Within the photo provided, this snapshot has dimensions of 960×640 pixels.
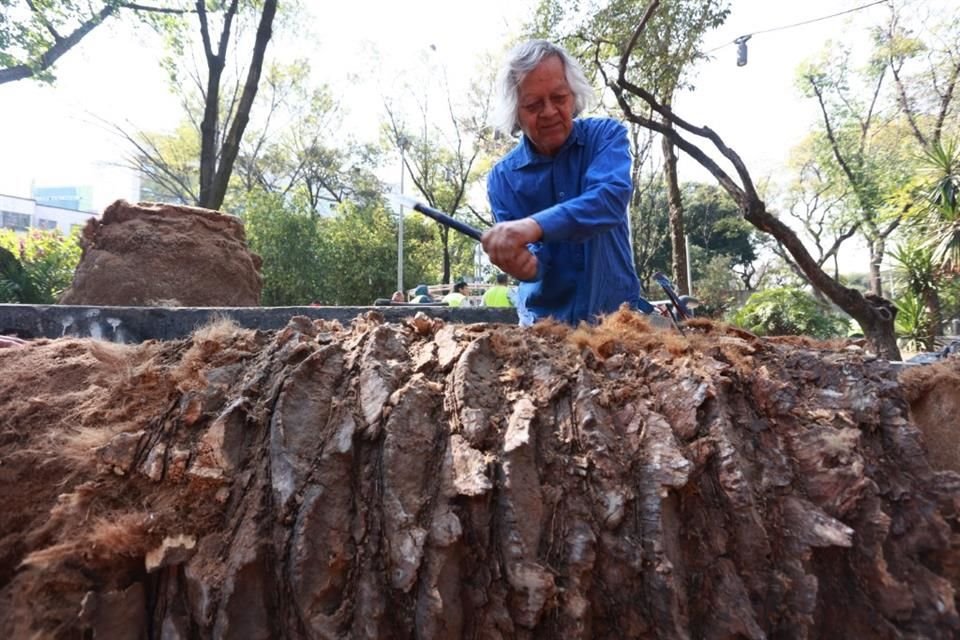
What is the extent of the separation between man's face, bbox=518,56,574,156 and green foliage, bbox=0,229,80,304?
6602mm

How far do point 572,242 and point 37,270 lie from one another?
9.27 metres

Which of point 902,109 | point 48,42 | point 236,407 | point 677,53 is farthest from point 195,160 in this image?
point 236,407

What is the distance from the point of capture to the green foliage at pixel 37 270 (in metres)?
7.25

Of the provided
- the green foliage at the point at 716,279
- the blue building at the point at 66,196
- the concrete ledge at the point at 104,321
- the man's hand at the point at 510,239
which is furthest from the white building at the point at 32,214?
the man's hand at the point at 510,239

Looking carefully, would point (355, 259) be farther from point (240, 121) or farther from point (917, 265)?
point (917, 265)

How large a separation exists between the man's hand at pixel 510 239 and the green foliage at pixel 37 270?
22.3 ft

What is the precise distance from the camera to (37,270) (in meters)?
8.50

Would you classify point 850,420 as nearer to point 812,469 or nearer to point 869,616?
point 812,469

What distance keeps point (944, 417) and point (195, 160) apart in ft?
100

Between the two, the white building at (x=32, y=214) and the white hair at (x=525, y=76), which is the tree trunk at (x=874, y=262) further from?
the white building at (x=32, y=214)

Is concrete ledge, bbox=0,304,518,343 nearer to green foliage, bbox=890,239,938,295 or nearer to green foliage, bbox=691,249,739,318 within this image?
green foliage, bbox=890,239,938,295

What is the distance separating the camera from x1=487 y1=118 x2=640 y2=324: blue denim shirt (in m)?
2.01

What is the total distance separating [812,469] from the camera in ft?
3.51

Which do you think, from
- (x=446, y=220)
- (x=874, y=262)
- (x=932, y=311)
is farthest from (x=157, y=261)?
(x=874, y=262)
